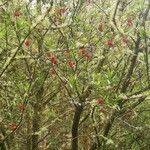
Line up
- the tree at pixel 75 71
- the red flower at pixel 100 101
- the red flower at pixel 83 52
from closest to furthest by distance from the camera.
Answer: the red flower at pixel 100 101, the tree at pixel 75 71, the red flower at pixel 83 52

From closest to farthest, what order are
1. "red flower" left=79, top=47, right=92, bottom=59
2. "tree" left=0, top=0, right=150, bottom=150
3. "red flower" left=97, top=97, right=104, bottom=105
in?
"red flower" left=97, top=97, right=104, bottom=105
"tree" left=0, top=0, right=150, bottom=150
"red flower" left=79, top=47, right=92, bottom=59

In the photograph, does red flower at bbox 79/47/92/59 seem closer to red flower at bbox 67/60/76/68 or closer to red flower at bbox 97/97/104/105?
red flower at bbox 67/60/76/68

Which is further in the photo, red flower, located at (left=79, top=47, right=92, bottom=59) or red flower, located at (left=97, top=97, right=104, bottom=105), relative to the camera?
red flower, located at (left=79, top=47, right=92, bottom=59)

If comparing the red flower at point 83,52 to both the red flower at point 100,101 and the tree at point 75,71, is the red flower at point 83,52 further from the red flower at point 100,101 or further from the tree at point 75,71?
the red flower at point 100,101

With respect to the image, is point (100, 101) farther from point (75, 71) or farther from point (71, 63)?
point (71, 63)

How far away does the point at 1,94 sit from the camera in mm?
6785

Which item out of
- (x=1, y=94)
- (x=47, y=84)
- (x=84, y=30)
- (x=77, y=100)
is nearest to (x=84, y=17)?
(x=84, y=30)

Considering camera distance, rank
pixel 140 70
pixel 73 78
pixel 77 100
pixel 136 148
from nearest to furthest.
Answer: pixel 73 78 → pixel 77 100 → pixel 140 70 → pixel 136 148

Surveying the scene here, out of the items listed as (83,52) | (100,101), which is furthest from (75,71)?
(100,101)

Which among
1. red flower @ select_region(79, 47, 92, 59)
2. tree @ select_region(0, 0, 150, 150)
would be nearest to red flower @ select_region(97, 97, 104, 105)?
tree @ select_region(0, 0, 150, 150)

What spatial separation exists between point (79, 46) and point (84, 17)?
294 centimetres

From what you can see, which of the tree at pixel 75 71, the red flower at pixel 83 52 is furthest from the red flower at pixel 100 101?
the red flower at pixel 83 52

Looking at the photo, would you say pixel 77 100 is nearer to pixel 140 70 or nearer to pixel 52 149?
pixel 140 70

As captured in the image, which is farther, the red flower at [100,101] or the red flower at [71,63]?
the red flower at [71,63]
